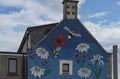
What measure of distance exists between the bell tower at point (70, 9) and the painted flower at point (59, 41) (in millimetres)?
2407

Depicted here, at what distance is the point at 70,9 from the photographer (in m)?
52.0

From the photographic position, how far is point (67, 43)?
51.1 metres

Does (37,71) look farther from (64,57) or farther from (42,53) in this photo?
(64,57)

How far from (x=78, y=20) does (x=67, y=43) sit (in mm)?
2984

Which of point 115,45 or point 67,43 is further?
point 115,45

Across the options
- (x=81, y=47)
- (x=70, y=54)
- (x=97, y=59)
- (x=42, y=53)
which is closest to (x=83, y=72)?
(x=97, y=59)

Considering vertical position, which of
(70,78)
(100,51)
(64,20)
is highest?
(64,20)

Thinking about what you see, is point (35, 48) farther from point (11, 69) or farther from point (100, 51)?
point (100, 51)

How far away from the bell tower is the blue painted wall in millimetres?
607

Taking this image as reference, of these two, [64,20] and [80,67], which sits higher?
[64,20]

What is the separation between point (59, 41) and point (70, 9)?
4139 mm

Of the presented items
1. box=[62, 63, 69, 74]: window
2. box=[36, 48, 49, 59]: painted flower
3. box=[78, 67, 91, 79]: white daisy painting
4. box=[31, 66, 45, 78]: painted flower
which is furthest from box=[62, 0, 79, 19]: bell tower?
box=[31, 66, 45, 78]: painted flower

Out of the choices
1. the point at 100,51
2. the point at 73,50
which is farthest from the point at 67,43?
the point at 100,51

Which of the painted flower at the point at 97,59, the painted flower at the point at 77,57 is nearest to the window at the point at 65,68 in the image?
the painted flower at the point at 77,57
